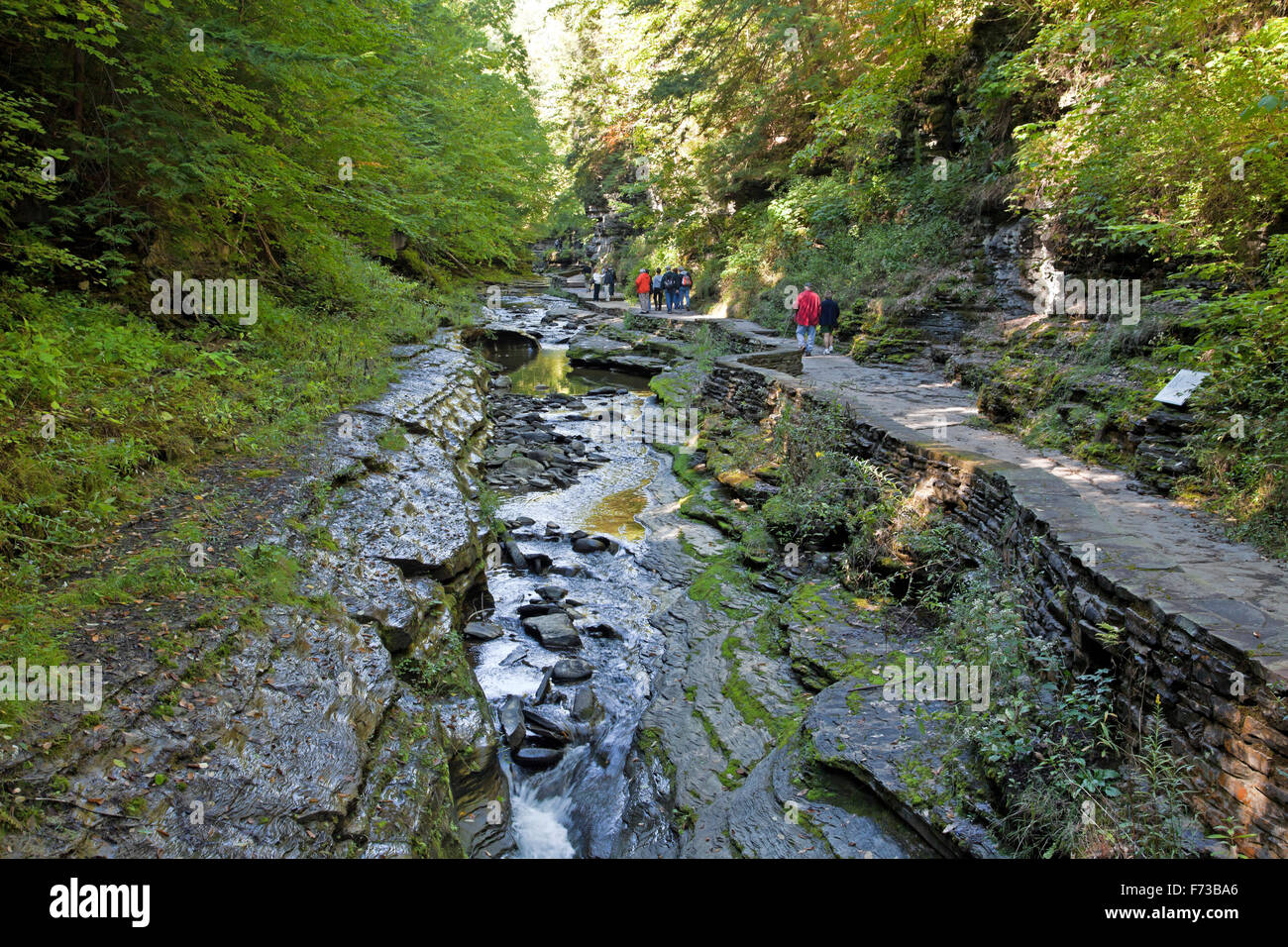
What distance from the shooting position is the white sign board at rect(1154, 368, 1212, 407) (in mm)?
6262

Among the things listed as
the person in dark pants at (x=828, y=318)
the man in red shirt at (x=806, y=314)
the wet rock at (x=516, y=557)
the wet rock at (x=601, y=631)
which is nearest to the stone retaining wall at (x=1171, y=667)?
the wet rock at (x=601, y=631)

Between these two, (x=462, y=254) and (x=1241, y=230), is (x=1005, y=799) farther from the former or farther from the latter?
(x=462, y=254)

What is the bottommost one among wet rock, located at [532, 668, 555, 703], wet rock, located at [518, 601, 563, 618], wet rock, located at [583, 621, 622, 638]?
wet rock, located at [532, 668, 555, 703]

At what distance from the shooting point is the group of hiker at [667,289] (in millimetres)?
23391

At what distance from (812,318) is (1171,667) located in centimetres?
1132

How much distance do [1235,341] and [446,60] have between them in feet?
Result: 53.6

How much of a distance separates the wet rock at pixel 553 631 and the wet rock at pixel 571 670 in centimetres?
27

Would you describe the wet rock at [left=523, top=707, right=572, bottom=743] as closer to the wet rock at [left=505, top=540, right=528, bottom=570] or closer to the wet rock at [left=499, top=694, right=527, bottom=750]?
the wet rock at [left=499, top=694, right=527, bottom=750]

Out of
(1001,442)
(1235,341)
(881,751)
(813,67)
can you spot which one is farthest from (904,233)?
(881,751)

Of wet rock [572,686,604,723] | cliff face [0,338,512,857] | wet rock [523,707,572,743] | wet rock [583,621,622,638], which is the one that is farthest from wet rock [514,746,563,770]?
wet rock [583,621,622,638]

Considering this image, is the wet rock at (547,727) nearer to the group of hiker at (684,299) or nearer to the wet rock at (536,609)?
the wet rock at (536,609)

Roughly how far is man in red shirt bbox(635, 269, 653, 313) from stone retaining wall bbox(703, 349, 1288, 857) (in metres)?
18.2

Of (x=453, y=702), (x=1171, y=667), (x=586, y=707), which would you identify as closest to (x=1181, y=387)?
(x=1171, y=667)

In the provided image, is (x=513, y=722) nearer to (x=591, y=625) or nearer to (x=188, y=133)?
(x=591, y=625)
